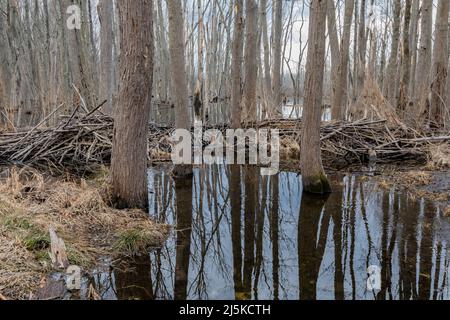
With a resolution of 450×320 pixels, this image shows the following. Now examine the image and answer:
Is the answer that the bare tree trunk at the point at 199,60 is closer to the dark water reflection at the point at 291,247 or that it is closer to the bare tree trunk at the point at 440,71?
the dark water reflection at the point at 291,247

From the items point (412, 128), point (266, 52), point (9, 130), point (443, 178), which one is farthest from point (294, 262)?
point (266, 52)

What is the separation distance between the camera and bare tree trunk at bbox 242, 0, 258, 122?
364 inches

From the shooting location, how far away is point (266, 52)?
15.7 metres

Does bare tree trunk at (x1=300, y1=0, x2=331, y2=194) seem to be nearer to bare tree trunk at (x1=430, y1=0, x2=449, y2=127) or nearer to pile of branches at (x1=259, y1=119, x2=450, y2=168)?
pile of branches at (x1=259, y1=119, x2=450, y2=168)

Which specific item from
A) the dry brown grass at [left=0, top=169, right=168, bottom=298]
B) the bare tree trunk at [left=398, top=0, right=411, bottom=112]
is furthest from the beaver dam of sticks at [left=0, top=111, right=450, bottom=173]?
the dry brown grass at [left=0, top=169, right=168, bottom=298]

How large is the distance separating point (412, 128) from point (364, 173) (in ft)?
7.91

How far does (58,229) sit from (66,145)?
4423 millimetres

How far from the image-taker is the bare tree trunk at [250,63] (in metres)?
9.24

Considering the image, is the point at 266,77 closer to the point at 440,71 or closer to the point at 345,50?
the point at 345,50

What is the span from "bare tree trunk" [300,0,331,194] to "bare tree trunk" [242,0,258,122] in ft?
12.4

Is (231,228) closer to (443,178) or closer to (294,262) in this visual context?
(294,262)

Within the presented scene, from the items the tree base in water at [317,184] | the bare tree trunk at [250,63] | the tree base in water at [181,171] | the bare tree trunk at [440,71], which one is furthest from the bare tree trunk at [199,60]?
the tree base in water at [317,184]

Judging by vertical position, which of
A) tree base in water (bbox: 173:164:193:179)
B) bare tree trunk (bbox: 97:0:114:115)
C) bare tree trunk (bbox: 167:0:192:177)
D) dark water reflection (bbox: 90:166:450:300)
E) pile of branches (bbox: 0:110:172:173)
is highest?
bare tree trunk (bbox: 97:0:114:115)

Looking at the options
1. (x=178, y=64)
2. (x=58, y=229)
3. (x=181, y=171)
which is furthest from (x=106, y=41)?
(x=58, y=229)
